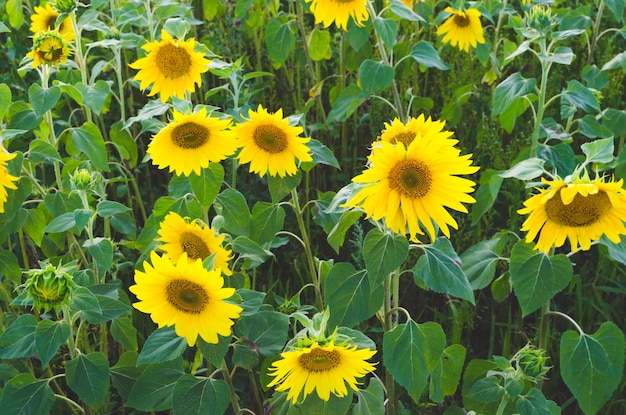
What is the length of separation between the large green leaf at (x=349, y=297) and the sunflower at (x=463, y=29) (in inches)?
53.2

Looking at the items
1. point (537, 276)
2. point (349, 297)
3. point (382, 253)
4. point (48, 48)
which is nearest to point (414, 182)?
point (382, 253)

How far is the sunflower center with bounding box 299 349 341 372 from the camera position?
1.31 meters

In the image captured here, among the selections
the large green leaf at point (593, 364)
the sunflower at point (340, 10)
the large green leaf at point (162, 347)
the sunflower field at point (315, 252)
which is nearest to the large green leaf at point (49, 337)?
the sunflower field at point (315, 252)

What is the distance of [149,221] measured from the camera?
182cm

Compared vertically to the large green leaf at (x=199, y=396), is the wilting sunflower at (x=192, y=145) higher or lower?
higher

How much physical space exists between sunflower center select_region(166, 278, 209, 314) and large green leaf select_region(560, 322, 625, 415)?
737 millimetres

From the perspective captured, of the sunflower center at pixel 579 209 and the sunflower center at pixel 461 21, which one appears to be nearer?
the sunflower center at pixel 579 209

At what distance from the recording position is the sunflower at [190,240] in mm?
1540

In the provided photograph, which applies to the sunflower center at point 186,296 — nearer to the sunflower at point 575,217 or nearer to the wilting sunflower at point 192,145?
the wilting sunflower at point 192,145

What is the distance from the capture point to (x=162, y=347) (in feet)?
4.64

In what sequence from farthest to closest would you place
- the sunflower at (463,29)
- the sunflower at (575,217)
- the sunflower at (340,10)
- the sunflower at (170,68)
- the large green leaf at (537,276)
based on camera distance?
the sunflower at (463,29)
the sunflower at (340,10)
the sunflower at (170,68)
the large green leaf at (537,276)
the sunflower at (575,217)

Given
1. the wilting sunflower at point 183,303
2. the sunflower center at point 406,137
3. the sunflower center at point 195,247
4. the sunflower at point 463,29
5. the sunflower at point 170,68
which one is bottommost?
the wilting sunflower at point 183,303

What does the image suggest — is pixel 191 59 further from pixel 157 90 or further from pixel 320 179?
pixel 320 179

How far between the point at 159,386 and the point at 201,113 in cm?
55
